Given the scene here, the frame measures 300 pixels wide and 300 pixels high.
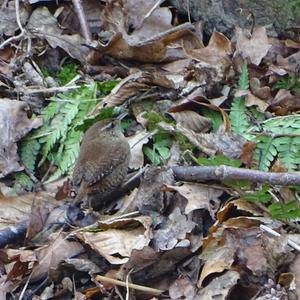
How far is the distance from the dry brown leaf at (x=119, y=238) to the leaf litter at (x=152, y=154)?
11 mm

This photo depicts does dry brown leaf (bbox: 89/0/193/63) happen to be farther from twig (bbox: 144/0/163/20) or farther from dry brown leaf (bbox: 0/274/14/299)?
dry brown leaf (bbox: 0/274/14/299)

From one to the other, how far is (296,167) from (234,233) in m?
0.70

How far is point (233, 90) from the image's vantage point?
5.79 metres

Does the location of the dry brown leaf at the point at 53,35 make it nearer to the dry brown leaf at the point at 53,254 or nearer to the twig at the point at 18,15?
the twig at the point at 18,15

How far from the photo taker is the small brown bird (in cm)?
507

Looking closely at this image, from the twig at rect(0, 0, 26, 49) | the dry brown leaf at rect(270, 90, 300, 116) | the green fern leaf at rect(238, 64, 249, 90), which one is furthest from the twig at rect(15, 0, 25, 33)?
the dry brown leaf at rect(270, 90, 300, 116)

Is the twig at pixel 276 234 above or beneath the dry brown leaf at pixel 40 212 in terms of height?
above

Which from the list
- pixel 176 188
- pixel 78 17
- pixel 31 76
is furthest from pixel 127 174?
pixel 78 17

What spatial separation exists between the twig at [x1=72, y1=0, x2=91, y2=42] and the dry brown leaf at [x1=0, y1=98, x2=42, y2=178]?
889mm

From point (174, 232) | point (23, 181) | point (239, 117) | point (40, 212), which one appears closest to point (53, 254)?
point (40, 212)

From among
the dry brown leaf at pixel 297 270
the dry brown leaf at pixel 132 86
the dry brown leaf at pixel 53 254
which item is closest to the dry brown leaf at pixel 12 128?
the dry brown leaf at pixel 132 86

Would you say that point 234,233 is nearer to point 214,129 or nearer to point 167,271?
point 167,271

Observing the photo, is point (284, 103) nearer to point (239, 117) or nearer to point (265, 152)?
point (239, 117)

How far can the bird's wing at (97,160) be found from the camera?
5059mm
